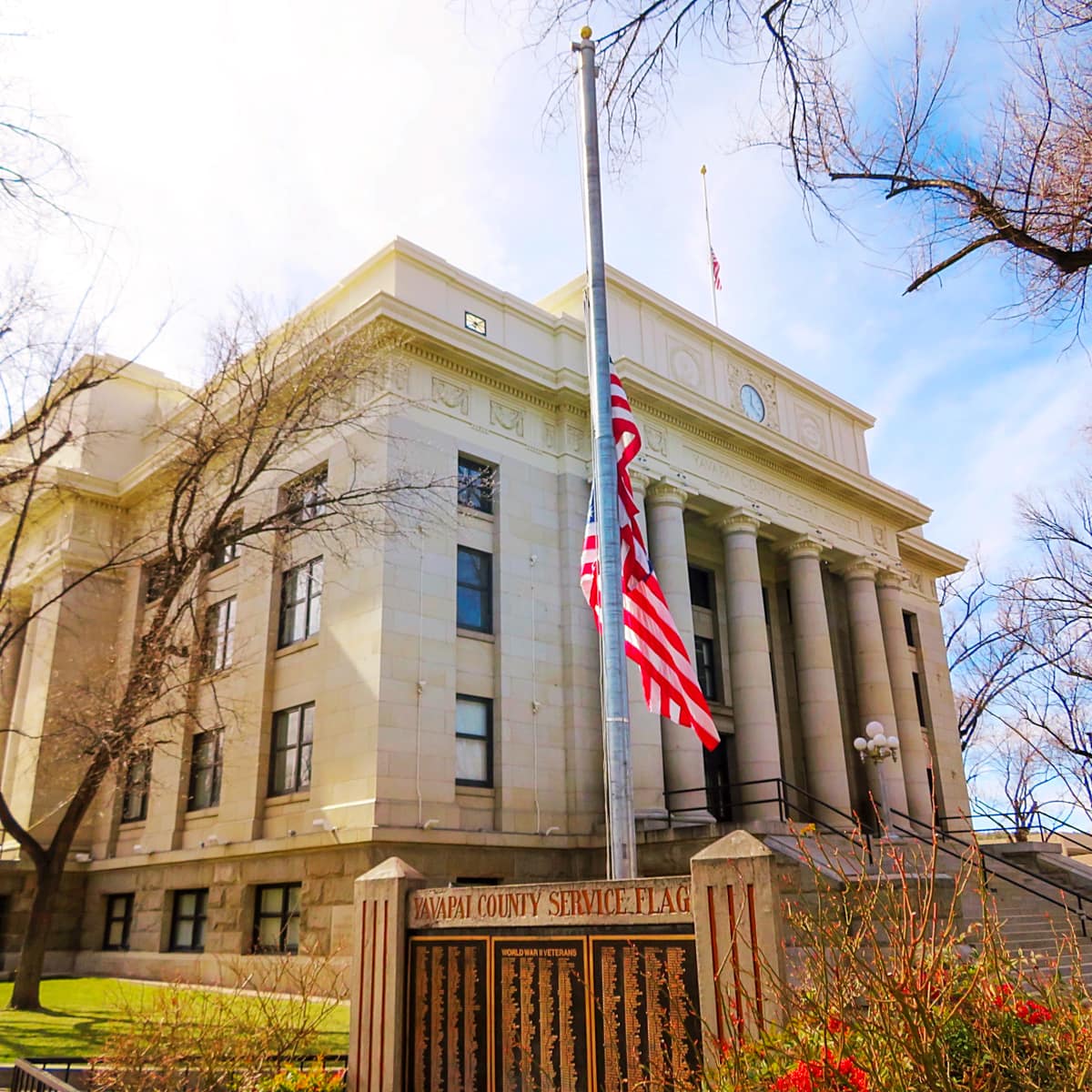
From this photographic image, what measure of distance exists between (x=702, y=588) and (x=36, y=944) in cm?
2031

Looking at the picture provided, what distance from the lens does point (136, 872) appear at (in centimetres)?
2717

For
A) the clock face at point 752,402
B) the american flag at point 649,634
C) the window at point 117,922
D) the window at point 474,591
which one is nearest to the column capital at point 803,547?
the clock face at point 752,402

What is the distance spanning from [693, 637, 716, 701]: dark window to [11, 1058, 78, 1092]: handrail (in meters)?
24.9

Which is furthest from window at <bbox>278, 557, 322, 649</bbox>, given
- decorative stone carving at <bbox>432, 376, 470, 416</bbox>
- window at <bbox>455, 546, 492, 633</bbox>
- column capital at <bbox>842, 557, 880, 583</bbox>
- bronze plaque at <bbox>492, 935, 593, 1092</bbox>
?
column capital at <bbox>842, 557, 880, 583</bbox>

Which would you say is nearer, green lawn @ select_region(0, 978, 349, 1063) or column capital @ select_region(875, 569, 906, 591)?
green lawn @ select_region(0, 978, 349, 1063)

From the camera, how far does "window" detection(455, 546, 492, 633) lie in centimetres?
2400

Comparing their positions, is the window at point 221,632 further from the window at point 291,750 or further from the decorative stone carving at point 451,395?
the decorative stone carving at point 451,395

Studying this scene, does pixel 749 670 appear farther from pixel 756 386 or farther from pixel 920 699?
pixel 920 699

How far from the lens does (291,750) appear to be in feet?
78.0

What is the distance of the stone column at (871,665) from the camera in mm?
31438

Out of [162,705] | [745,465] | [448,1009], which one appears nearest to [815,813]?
[745,465]

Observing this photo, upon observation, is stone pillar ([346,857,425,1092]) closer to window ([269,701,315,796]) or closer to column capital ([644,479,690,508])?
window ([269,701,315,796])

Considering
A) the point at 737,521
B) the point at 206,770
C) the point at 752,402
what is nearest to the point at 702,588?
the point at 737,521

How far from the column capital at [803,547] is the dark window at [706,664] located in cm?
379
